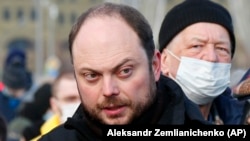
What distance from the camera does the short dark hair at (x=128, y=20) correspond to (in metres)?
2.97

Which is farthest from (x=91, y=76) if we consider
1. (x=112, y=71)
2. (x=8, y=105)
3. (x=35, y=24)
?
(x=35, y=24)

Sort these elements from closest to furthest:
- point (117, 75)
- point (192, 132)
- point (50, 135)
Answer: point (192, 132) < point (117, 75) < point (50, 135)

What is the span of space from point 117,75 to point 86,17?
0.87 feet

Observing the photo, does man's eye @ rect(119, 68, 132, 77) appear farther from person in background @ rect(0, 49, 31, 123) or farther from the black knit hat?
person in background @ rect(0, 49, 31, 123)

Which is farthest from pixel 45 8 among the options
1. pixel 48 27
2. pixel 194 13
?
pixel 194 13

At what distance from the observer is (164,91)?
315cm

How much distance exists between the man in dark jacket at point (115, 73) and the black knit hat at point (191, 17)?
1.46 meters

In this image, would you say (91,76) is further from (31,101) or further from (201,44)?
(31,101)

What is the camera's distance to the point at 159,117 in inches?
118

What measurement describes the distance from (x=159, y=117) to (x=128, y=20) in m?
0.33

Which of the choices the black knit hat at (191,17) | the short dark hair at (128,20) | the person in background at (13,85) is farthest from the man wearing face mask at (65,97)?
the short dark hair at (128,20)

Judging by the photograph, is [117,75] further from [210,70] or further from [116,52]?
[210,70]

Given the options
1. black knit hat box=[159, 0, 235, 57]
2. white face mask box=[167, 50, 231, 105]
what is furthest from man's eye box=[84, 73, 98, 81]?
black knit hat box=[159, 0, 235, 57]

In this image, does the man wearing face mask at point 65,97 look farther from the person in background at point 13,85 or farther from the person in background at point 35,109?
the person in background at point 13,85
